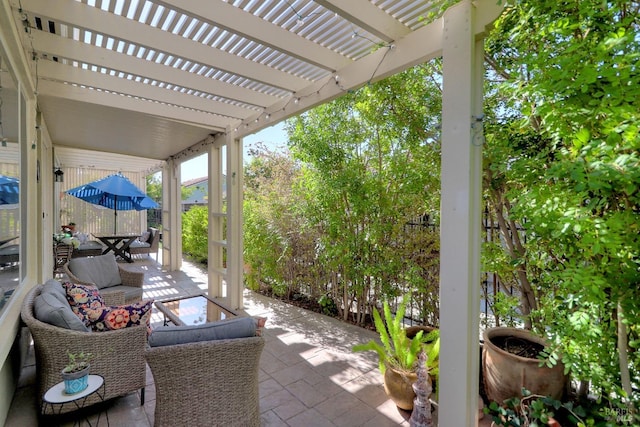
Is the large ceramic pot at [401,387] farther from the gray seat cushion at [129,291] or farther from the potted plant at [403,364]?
the gray seat cushion at [129,291]

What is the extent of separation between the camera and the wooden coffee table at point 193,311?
3.30 meters

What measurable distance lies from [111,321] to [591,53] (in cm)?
333

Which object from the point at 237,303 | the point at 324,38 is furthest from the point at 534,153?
the point at 237,303

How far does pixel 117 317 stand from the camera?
7.91ft

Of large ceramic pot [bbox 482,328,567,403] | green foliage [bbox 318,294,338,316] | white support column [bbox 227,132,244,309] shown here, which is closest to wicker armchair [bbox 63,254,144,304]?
white support column [bbox 227,132,244,309]

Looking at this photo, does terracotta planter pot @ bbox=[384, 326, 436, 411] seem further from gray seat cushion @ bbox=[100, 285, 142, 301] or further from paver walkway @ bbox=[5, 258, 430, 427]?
gray seat cushion @ bbox=[100, 285, 142, 301]

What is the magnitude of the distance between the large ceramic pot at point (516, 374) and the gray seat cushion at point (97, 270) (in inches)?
182

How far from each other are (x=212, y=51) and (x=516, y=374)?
363cm

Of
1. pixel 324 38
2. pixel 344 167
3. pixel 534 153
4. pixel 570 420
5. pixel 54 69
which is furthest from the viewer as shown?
pixel 344 167

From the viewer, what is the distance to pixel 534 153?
1.87m

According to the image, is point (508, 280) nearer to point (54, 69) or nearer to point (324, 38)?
point (324, 38)

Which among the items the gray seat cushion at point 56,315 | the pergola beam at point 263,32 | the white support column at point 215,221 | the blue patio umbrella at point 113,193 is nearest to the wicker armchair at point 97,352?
the gray seat cushion at point 56,315

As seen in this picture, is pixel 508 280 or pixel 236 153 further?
pixel 236 153

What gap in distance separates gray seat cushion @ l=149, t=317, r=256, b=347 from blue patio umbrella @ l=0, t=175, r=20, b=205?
4.66ft
